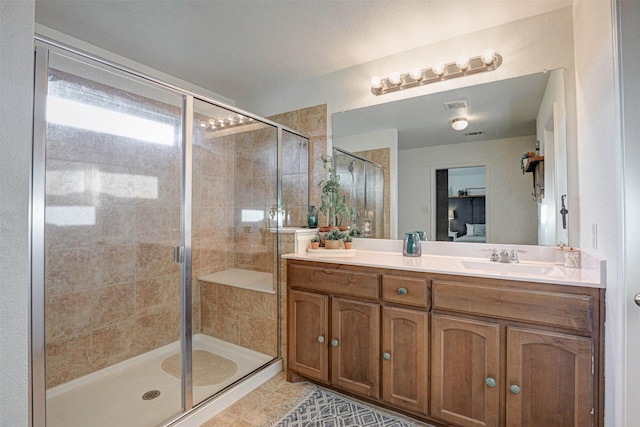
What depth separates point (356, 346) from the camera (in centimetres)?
190

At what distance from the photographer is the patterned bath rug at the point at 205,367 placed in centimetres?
196

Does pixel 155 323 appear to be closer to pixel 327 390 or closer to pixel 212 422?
pixel 212 422

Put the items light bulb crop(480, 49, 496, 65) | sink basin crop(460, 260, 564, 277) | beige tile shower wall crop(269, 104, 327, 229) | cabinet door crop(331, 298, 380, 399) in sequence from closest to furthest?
sink basin crop(460, 260, 564, 277), cabinet door crop(331, 298, 380, 399), light bulb crop(480, 49, 496, 65), beige tile shower wall crop(269, 104, 327, 229)

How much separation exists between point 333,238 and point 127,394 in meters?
1.72

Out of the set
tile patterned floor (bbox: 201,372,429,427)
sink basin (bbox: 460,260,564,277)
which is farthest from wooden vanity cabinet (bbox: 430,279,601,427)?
tile patterned floor (bbox: 201,372,429,427)

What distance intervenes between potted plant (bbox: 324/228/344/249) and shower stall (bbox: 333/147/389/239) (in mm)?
180

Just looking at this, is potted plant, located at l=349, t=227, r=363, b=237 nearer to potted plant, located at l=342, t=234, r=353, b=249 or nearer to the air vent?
potted plant, located at l=342, t=234, r=353, b=249

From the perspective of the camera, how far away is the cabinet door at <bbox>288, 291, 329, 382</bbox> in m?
2.03

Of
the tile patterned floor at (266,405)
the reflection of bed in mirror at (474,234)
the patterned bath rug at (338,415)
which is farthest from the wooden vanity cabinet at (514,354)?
the reflection of bed in mirror at (474,234)

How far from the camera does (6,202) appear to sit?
763 millimetres

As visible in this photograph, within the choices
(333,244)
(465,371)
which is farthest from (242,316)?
(465,371)

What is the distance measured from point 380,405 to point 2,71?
228 centimetres

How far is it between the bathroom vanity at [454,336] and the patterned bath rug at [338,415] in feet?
0.28

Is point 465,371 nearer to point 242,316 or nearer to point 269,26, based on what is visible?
point 242,316
